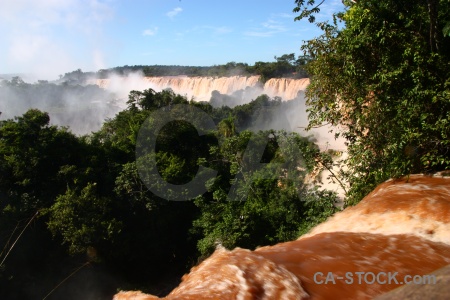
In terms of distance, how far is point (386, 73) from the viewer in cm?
668

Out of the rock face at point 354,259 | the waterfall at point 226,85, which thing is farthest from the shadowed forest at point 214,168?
the waterfall at point 226,85

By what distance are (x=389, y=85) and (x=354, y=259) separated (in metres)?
3.89

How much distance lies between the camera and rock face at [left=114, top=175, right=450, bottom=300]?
11.0 ft

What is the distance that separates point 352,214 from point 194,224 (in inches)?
361

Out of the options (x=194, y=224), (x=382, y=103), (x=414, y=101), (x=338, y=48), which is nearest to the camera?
(x=414, y=101)

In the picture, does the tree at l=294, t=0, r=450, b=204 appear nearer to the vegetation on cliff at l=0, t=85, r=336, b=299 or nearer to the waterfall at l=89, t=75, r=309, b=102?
the vegetation on cliff at l=0, t=85, r=336, b=299

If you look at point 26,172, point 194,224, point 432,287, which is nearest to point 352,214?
point 432,287

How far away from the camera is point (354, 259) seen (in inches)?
162

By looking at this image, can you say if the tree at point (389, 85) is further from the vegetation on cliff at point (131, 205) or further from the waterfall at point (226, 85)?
the waterfall at point (226, 85)

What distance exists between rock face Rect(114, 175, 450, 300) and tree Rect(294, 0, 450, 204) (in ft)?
2.80

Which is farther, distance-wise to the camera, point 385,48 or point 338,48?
point 338,48

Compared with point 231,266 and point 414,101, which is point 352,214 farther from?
point 231,266

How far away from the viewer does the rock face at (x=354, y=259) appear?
335 cm

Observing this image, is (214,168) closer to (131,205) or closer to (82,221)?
(131,205)
